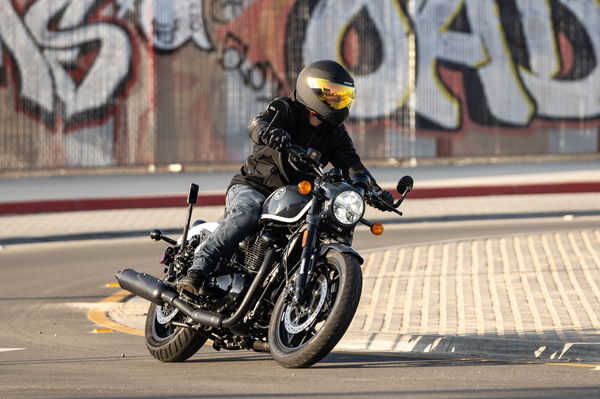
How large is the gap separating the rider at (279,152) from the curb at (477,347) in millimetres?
1148

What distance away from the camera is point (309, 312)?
750 centimetres

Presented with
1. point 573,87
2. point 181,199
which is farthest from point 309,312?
point 573,87

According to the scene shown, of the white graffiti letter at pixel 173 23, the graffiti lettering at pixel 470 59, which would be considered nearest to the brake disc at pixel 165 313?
the white graffiti letter at pixel 173 23

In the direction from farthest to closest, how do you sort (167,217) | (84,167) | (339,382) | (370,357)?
(84,167) → (167,217) → (370,357) → (339,382)

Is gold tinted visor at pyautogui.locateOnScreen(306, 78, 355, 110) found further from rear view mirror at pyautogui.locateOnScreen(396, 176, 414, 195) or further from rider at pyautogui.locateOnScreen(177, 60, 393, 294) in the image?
rear view mirror at pyautogui.locateOnScreen(396, 176, 414, 195)

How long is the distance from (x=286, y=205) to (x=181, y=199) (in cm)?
1329

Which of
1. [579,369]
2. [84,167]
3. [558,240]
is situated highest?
[579,369]

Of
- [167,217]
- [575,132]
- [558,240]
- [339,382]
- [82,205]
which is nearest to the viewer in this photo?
[339,382]

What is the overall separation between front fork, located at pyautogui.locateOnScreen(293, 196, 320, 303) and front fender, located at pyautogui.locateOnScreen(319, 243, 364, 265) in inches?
2.4

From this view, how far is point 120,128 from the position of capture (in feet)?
86.0

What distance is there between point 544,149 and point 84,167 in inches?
356

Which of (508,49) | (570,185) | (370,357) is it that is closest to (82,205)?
(570,185)

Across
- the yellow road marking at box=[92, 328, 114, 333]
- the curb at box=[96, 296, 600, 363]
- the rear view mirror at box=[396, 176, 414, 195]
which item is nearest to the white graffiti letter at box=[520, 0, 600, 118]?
the yellow road marking at box=[92, 328, 114, 333]

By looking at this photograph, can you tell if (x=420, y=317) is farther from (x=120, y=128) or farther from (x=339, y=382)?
(x=120, y=128)
